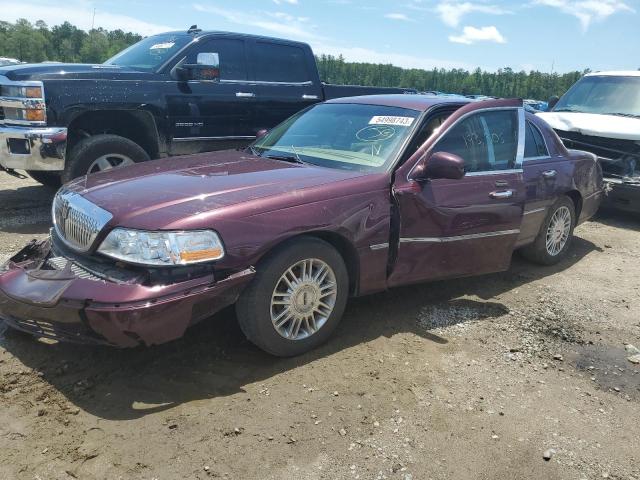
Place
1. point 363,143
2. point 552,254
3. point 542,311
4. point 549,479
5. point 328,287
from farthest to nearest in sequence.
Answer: point 552,254 → point 542,311 → point 363,143 → point 328,287 → point 549,479

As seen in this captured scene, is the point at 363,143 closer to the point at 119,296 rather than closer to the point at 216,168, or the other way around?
the point at 216,168

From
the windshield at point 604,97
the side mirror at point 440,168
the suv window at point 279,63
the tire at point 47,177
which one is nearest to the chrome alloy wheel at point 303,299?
the side mirror at point 440,168

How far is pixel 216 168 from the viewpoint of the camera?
149 inches

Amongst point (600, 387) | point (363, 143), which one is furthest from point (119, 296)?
point (600, 387)

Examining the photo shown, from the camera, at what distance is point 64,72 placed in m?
5.81

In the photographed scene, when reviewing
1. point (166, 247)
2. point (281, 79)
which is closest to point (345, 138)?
point (166, 247)

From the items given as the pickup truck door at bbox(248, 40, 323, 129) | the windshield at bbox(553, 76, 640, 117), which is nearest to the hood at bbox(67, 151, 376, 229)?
the pickup truck door at bbox(248, 40, 323, 129)

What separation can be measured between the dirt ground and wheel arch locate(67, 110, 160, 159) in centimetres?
322

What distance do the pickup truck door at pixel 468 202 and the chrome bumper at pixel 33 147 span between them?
385cm

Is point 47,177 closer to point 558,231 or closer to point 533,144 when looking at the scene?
point 533,144

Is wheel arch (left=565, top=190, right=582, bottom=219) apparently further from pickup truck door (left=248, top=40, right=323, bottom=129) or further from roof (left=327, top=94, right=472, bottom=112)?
pickup truck door (left=248, top=40, right=323, bottom=129)

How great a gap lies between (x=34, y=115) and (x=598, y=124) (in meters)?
7.51

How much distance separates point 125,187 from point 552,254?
4.24m

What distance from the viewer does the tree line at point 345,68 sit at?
7619cm
